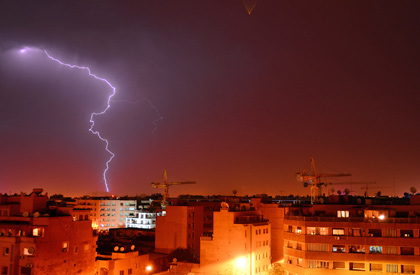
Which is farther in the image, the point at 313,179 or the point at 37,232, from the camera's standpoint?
the point at 313,179

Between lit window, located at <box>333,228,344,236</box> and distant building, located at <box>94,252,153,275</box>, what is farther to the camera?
distant building, located at <box>94,252,153,275</box>

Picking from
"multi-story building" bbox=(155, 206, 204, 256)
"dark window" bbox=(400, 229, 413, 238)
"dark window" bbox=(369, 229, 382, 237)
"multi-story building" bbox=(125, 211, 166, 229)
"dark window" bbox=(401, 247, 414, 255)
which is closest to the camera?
"dark window" bbox=(401, 247, 414, 255)

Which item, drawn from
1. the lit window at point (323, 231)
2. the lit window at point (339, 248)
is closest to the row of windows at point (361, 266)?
the lit window at point (339, 248)

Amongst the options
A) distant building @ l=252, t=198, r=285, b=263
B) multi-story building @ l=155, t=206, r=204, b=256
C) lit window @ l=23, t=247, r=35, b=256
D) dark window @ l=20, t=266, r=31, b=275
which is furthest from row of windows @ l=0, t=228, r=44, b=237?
distant building @ l=252, t=198, r=285, b=263

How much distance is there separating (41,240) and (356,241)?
121 feet

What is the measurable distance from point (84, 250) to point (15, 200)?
12906 millimetres

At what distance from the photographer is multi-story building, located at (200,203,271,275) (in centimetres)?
5566

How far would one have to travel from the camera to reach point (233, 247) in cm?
5622

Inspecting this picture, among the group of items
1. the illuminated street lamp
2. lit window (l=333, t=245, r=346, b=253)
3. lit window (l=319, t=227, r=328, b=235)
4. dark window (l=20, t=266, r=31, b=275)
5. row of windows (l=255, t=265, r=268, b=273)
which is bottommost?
row of windows (l=255, t=265, r=268, b=273)

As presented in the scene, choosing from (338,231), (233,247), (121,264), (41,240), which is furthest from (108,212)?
(338,231)

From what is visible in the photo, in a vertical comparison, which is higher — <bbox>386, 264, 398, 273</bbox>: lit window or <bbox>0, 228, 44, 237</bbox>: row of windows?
<bbox>0, 228, 44, 237</bbox>: row of windows

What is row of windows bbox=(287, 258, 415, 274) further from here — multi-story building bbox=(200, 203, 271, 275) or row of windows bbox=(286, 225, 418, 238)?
multi-story building bbox=(200, 203, 271, 275)

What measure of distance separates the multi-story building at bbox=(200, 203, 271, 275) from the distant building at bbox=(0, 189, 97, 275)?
54.1 feet

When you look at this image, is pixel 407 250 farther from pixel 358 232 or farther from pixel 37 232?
pixel 37 232
